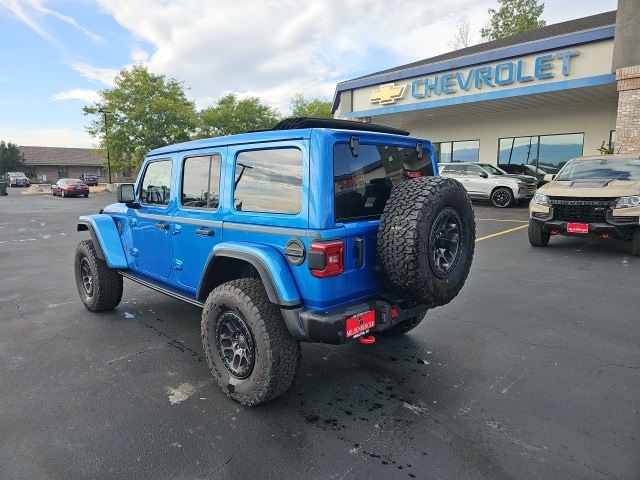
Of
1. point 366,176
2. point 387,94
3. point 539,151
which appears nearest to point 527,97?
point 539,151

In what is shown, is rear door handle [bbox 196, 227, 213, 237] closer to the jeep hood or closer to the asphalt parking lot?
the asphalt parking lot

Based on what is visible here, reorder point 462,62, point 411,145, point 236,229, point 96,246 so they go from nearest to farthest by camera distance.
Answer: point 236,229, point 411,145, point 96,246, point 462,62

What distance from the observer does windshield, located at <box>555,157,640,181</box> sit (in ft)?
25.9

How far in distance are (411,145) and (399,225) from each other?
1066 millimetres

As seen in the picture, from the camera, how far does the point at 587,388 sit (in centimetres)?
318

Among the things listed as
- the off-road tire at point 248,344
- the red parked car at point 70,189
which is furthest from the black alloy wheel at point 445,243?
the red parked car at point 70,189

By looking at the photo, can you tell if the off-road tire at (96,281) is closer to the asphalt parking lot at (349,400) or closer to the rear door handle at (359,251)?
the asphalt parking lot at (349,400)

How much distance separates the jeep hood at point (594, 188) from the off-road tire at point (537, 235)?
708 mm

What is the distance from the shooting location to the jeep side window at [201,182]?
3.41 m

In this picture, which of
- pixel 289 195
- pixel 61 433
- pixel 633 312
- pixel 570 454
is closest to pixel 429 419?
pixel 570 454

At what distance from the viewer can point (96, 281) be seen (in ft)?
15.7

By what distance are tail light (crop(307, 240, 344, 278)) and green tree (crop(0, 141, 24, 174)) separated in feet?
228

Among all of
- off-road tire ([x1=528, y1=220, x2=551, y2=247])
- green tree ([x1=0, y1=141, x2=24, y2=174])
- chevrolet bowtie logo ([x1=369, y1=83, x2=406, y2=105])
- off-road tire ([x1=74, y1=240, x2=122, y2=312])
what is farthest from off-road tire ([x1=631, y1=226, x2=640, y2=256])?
green tree ([x1=0, y1=141, x2=24, y2=174])

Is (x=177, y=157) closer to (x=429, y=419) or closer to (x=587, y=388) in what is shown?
(x=429, y=419)
